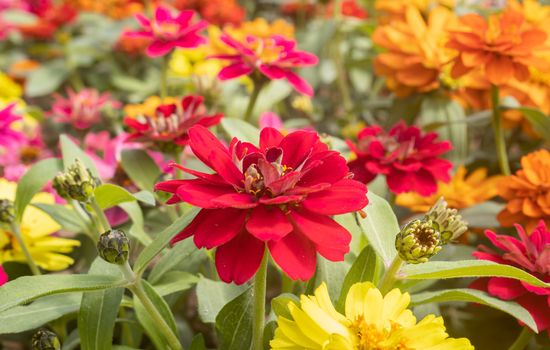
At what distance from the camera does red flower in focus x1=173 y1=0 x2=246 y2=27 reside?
5.37ft

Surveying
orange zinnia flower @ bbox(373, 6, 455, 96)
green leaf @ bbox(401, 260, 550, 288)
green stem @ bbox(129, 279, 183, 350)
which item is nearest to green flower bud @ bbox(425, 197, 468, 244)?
green leaf @ bbox(401, 260, 550, 288)

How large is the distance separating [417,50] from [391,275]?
22.3 inches

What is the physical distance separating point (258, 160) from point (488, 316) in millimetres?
590

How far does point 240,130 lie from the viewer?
724mm

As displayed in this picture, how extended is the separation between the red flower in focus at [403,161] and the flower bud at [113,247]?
33cm

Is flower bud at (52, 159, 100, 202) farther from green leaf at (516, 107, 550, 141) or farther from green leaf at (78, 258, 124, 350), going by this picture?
green leaf at (516, 107, 550, 141)

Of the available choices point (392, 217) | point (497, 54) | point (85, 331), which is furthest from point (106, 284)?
point (497, 54)

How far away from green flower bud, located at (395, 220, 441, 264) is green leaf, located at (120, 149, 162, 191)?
36 cm

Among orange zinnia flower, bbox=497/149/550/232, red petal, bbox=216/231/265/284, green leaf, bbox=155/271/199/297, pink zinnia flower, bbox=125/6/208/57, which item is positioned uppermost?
pink zinnia flower, bbox=125/6/208/57

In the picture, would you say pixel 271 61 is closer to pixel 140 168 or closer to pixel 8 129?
pixel 140 168

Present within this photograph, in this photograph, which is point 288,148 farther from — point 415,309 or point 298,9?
point 298,9

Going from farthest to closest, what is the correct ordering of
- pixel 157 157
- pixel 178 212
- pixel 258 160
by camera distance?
pixel 157 157 < pixel 178 212 < pixel 258 160

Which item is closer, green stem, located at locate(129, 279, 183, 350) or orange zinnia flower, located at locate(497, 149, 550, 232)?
green stem, located at locate(129, 279, 183, 350)

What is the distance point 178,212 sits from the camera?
31.8 inches
